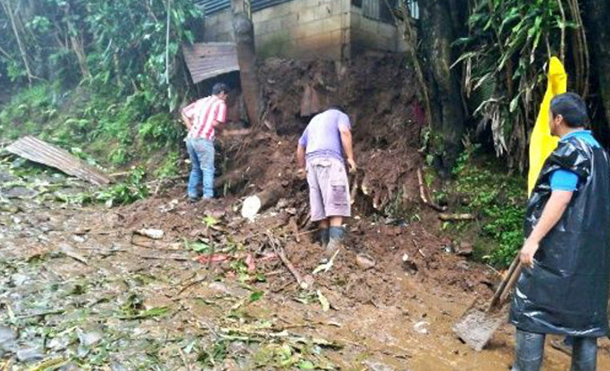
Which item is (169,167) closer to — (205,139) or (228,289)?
(205,139)

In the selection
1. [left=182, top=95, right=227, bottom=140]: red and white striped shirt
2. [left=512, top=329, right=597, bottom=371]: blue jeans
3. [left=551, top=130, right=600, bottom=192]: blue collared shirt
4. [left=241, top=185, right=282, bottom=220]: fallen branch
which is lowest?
[left=512, top=329, right=597, bottom=371]: blue jeans

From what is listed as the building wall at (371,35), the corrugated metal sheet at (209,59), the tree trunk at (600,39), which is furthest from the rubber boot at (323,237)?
the corrugated metal sheet at (209,59)

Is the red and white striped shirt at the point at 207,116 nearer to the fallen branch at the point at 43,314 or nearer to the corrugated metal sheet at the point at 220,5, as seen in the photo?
the corrugated metal sheet at the point at 220,5

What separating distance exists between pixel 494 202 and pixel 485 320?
1.70 m

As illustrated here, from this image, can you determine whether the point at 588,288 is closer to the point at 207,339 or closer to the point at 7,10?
the point at 207,339

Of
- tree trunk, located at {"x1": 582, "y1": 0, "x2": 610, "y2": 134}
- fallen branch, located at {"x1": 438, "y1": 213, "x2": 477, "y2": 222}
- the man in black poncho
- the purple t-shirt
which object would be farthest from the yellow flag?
the purple t-shirt

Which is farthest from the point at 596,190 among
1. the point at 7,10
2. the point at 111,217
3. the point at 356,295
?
the point at 7,10

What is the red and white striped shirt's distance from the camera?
20.5ft

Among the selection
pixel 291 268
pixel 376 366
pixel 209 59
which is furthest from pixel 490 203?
pixel 209 59

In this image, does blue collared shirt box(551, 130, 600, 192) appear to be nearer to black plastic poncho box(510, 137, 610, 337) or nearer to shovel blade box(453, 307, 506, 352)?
black plastic poncho box(510, 137, 610, 337)

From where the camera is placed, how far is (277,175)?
19.9 ft

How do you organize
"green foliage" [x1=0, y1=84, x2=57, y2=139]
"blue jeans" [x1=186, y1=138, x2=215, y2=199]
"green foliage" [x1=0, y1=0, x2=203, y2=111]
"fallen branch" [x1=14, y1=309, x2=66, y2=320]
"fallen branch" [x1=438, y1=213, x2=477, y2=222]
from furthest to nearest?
"green foliage" [x1=0, y1=84, x2=57, y2=139]
"green foliage" [x1=0, y1=0, x2=203, y2=111]
"blue jeans" [x1=186, y1=138, x2=215, y2=199]
"fallen branch" [x1=438, y1=213, x2=477, y2=222]
"fallen branch" [x1=14, y1=309, x2=66, y2=320]

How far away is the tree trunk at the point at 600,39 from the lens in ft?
13.8

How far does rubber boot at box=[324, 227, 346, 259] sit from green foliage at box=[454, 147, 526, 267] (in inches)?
56.1
